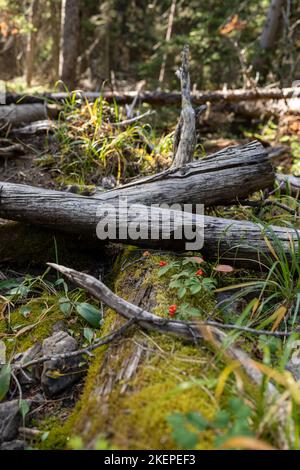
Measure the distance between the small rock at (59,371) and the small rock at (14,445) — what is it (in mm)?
365

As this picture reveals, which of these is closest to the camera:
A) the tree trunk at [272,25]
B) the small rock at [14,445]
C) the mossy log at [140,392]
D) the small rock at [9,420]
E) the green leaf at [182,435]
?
the green leaf at [182,435]

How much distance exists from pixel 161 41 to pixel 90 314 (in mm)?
9473

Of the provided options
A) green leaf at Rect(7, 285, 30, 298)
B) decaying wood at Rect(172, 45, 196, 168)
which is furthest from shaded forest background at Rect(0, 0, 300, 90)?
green leaf at Rect(7, 285, 30, 298)

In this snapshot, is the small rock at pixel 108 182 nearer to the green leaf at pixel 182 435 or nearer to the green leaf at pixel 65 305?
the green leaf at pixel 65 305

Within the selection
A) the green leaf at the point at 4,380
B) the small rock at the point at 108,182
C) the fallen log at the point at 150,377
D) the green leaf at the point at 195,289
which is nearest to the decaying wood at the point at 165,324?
the fallen log at the point at 150,377

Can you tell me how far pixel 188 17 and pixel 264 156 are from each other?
31.9ft

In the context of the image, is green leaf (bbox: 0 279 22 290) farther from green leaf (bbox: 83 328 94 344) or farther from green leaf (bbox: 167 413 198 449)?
green leaf (bbox: 167 413 198 449)

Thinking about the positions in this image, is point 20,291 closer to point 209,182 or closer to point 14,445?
point 14,445

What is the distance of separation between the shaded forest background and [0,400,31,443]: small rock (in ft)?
18.2

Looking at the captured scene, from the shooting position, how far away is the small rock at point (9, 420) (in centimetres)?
177

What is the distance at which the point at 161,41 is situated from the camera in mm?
10078

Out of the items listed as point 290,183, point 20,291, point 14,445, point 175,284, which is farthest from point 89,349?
point 290,183
